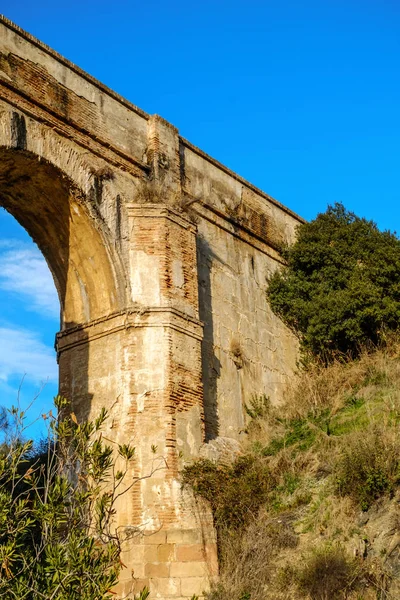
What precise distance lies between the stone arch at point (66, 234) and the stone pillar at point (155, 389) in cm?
32

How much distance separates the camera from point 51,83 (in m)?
11.4

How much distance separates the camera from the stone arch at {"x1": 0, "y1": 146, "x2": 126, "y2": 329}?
36.9 feet

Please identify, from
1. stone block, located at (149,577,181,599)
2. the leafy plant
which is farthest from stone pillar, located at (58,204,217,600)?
the leafy plant

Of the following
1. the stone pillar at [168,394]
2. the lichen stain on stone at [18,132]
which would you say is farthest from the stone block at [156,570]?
the lichen stain on stone at [18,132]

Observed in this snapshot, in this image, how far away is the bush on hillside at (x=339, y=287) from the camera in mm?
14672

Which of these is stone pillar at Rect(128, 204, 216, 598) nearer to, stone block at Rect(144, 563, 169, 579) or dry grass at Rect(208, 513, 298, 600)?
stone block at Rect(144, 563, 169, 579)

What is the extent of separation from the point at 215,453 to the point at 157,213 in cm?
360

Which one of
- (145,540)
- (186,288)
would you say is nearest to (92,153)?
(186,288)

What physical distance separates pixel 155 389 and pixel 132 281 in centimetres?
165

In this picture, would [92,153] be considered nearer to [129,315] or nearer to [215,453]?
[129,315]

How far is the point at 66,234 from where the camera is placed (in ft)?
39.0

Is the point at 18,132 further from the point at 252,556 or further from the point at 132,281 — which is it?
the point at 252,556

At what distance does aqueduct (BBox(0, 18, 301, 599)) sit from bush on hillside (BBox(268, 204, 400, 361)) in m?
1.99

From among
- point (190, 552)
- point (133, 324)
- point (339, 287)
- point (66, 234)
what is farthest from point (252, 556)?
point (339, 287)
